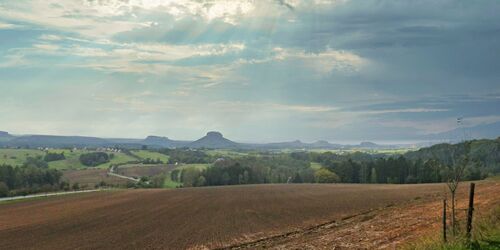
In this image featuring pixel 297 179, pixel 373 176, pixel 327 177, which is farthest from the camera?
pixel 297 179

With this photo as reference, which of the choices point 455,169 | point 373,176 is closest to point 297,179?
point 373,176

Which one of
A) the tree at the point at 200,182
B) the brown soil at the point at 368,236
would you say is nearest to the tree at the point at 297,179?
the tree at the point at 200,182

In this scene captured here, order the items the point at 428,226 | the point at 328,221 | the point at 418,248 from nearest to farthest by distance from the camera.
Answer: the point at 418,248, the point at 428,226, the point at 328,221

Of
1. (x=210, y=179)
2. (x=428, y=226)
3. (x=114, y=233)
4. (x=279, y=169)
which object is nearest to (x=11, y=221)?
(x=114, y=233)

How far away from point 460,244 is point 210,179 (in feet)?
475

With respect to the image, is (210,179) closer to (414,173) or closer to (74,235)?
(414,173)

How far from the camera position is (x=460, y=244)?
16531 mm

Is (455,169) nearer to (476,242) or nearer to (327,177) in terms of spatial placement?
(476,242)

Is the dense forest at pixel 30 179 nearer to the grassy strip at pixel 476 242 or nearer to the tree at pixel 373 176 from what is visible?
the tree at pixel 373 176

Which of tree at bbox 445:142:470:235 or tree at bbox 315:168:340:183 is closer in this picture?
tree at bbox 445:142:470:235

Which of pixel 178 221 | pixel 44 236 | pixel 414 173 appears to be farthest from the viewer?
pixel 414 173

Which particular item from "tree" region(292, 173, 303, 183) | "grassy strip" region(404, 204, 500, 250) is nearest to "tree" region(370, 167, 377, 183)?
"tree" region(292, 173, 303, 183)

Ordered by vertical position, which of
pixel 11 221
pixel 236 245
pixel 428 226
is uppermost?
pixel 428 226

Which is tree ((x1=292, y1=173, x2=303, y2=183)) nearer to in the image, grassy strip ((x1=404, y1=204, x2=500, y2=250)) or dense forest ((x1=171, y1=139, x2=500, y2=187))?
dense forest ((x1=171, y1=139, x2=500, y2=187))
